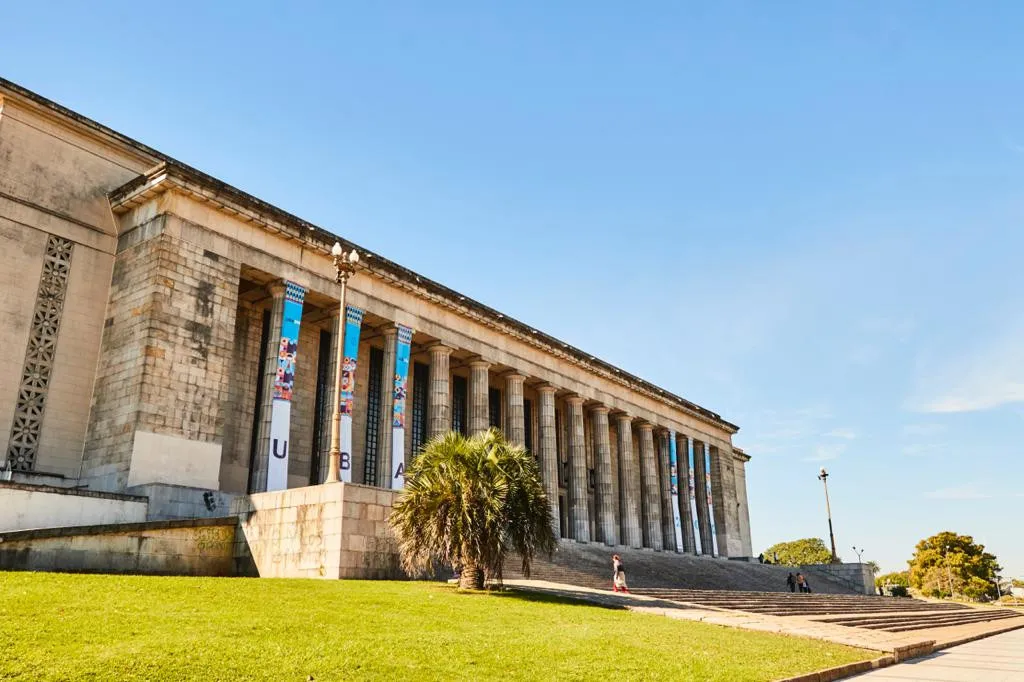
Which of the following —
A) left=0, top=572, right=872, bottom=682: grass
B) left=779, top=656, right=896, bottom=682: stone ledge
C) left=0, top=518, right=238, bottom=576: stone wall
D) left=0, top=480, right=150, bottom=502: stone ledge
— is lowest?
left=779, top=656, right=896, bottom=682: stone ledge

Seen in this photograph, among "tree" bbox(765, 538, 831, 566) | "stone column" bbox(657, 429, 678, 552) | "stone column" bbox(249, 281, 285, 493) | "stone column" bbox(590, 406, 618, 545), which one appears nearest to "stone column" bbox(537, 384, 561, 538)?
"stone column" bbox(590, 406, 618, 545)

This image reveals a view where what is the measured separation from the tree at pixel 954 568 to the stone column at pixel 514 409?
56.4 meters

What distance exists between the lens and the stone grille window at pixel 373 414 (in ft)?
107

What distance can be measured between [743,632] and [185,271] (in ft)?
65.7

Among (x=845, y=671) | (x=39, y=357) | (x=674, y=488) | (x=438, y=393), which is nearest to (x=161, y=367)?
(x=39, y=357)

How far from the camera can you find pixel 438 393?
3372 cm

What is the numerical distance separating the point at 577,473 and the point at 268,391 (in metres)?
20.1

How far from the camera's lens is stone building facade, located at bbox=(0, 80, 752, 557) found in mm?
23125

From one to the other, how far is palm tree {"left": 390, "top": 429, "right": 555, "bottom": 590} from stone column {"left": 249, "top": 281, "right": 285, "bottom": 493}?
9.86 metres

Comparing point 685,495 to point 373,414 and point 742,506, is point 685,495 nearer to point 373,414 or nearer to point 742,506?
point 742,506

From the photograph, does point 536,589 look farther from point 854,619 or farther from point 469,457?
point 854,619

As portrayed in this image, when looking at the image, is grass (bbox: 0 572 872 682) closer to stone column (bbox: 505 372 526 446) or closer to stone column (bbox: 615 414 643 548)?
stone column (bbox: 505 372 526 446)

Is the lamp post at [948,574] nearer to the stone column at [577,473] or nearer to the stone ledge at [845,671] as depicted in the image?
the stone column at [577,473]

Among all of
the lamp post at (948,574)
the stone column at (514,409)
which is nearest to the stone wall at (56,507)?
the stone column at (514,409)
